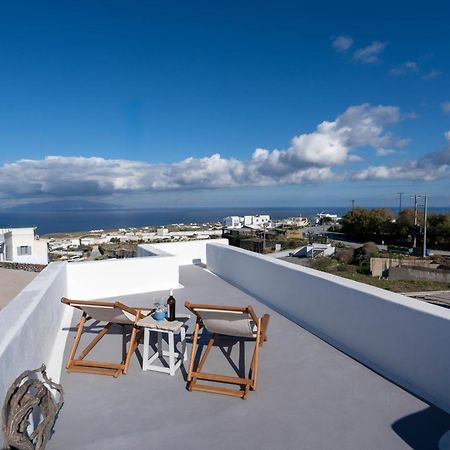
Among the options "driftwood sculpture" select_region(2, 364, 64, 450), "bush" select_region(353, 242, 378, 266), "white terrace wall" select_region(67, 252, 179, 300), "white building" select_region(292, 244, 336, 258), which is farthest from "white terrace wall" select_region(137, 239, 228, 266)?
"white building" select_region(292, 244, 336, 258)

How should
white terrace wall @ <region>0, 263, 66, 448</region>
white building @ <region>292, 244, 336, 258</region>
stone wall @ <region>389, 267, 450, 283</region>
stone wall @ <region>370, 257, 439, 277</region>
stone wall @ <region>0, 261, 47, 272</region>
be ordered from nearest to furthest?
white terrace wall @ <region>0, 263, 66, 448</region> < stone wall @ <region>0, 261, 47, 272</region> < stone wall @ <region>389, 267, 450, 283</region> < stone wall @ <region>370, 257, 439, 277</region> < white building @ <region>292, 244, 336, 258</region>

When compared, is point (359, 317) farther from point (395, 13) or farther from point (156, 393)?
point (395, 13)

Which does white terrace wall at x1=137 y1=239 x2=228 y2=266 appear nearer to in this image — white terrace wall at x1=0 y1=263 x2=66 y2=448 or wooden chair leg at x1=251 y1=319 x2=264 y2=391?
white terrace wall at x1=0 y1=263 x2=66 y2=448

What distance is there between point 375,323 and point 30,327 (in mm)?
2805

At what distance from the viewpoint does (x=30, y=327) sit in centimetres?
253

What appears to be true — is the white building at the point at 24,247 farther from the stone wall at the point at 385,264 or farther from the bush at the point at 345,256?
the stone wall at the point at 385,264

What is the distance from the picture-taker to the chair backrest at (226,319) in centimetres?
275

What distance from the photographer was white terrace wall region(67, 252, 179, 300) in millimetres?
5355

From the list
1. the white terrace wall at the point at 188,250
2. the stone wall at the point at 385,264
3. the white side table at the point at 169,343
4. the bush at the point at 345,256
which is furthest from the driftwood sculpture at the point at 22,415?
the bush at the point at 345,256

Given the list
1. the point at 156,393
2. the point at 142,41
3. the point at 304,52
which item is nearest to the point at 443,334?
the point at 156,393

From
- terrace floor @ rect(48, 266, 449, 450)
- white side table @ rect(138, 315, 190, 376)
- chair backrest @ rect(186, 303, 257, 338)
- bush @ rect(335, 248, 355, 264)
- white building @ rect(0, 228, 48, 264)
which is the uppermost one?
chair backrest @ rect(186, 303, 257, 338)

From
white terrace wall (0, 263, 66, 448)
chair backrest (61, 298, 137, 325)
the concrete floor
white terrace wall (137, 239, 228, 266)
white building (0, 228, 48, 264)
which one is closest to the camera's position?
white terrace wall (0, 263, 66, 448)

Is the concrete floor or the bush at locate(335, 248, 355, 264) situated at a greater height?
the concrete floor

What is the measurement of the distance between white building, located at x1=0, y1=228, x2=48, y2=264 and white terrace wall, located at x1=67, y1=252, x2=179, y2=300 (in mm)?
18765
